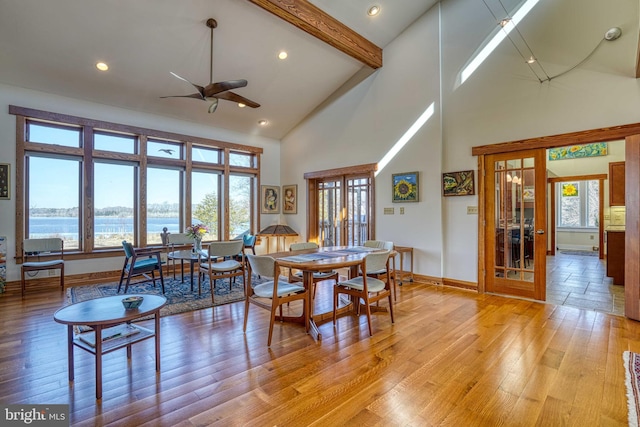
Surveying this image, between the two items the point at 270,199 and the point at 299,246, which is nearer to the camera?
the point at 299,246

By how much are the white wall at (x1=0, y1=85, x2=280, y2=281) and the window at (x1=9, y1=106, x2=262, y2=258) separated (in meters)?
0.11

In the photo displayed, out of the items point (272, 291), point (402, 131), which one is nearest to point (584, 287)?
point (402, 131)

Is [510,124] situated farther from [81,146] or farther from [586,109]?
[81,146]

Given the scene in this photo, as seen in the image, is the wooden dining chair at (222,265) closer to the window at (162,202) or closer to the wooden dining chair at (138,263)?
the wooden dining chair at (138,263)

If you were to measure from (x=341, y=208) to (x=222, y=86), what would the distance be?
3692 millimetres

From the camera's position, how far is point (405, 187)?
544 cm

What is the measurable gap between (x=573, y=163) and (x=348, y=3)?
7.75 m

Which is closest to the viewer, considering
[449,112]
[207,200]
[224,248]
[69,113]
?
[224,248]

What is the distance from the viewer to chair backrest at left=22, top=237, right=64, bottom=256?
15.6 feet

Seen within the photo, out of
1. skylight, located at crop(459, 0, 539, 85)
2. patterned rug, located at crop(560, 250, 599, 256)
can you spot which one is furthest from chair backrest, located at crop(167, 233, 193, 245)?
patterned rug, located at crop(560, 250, 599, 256)

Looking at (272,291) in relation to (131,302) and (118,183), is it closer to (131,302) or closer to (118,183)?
(131,302)

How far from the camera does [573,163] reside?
8.48 metres

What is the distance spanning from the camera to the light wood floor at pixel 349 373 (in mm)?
1867

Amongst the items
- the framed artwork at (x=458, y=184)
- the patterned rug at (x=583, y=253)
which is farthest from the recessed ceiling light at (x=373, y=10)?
the patterned rug at (x=583, y=253)
